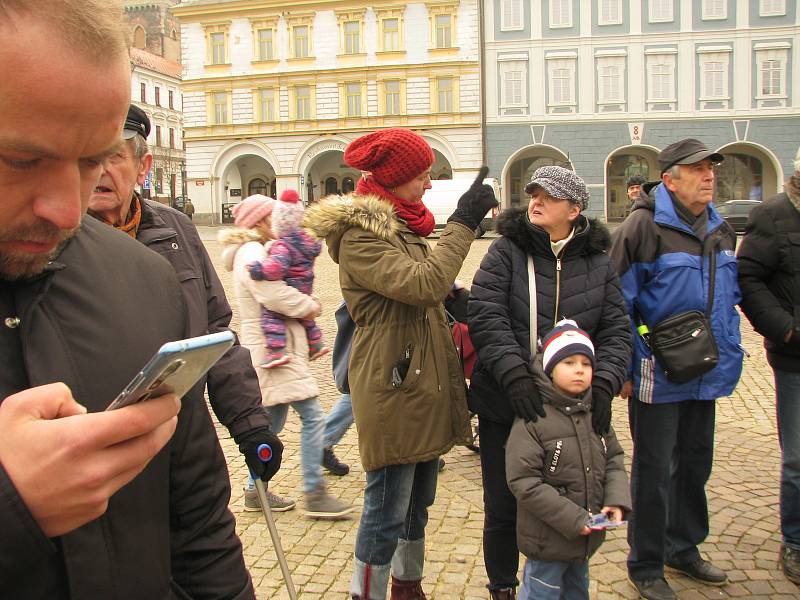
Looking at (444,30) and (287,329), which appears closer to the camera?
(287,329)

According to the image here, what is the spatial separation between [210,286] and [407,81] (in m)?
37.4

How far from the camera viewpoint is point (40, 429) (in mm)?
890

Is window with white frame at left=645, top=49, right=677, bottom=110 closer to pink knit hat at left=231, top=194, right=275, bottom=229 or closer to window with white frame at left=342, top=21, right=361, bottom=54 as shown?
window with white frame at left=342, top=21, right=361, bottom=54

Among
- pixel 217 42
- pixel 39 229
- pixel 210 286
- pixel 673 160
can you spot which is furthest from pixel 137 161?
pixel 217 42

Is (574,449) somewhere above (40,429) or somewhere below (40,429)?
below

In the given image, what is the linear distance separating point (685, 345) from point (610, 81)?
116 ft

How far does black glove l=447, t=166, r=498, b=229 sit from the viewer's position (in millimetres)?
3076

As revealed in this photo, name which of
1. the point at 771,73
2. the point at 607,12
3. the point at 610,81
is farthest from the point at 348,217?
the point at 771,73

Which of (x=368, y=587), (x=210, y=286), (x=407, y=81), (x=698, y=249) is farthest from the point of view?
(x=407, y=81)

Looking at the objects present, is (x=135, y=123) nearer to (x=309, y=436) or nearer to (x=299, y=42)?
(x=309, y=436)

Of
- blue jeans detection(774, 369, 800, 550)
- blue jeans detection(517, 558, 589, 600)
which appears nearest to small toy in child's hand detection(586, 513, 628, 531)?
blue jeans detection(517, 558, 589, 600)

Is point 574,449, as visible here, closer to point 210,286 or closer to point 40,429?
point 210,286

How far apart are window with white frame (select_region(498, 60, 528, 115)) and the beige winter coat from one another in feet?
112

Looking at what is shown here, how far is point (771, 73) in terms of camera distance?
114 feet
